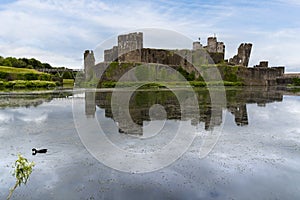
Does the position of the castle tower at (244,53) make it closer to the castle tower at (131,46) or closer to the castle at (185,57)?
the castle at (185,57)

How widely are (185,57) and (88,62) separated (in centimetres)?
2004

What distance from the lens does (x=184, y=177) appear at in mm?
6215

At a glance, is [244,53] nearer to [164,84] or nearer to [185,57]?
[185,57]

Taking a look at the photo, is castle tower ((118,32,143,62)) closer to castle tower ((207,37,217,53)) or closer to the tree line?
castle tower ((207,37,217,53))

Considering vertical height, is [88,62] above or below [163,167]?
above

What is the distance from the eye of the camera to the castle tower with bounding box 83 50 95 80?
51.2m

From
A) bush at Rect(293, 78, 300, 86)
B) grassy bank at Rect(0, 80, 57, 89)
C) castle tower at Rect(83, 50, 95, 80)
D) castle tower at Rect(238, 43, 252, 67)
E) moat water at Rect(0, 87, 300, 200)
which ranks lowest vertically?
moat water at Rect(0, 87, 300, 200)

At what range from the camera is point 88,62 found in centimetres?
5462

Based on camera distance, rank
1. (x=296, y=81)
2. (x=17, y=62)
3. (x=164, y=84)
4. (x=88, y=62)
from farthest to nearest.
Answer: (x=17, y=62)
(x=296, y=81)
(x=88, y=62)
(x=164, y=84)

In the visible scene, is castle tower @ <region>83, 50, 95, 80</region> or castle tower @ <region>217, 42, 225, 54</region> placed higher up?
castle tower @ <region>217, 42, 225, 54</region>

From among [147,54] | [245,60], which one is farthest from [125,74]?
[245,60]

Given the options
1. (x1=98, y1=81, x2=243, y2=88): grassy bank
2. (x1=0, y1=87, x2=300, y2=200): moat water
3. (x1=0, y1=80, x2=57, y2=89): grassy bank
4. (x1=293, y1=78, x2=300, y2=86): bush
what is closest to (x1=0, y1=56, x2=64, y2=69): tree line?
(x1=0, y1=80, x2=57, y2=89): grassy bank

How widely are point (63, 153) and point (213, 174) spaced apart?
13.6 feet

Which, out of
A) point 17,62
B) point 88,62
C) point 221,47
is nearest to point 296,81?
point 221,47
